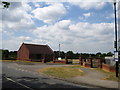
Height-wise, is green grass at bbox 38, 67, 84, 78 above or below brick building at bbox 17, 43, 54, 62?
below

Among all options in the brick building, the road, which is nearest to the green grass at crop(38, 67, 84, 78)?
the road

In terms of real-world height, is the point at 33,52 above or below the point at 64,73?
above

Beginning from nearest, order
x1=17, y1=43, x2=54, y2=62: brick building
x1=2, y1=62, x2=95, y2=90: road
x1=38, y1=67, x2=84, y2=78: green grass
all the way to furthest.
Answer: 1. x1=2, y1=62, x2=95, y2=90: road
2. x1=38, y1=67, x2=84, y2=78: green grass
3. x1=17, y1=43, x2=54, y2=62: brick building

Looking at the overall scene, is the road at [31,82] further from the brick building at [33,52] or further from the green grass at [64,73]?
the brick building at [33,52]

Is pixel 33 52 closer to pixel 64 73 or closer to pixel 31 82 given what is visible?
pixel 64 73

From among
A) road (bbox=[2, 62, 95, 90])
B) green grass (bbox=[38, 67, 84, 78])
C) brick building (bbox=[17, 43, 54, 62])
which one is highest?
A: brick building (bbox=[17, 43, 54, 62])

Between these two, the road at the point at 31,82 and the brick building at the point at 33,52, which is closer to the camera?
the road at the point at 31,82

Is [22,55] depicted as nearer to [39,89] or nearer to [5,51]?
[5,51]

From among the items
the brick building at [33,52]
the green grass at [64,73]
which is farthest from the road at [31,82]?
the brick building at [33,52]

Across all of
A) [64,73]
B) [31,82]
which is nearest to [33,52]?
[64,73]

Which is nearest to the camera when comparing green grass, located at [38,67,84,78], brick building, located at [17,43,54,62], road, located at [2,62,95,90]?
road, located at [2,62,95,90]

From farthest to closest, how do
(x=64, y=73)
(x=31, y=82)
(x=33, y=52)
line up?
1. (x=33, y=52)
2. (x=64, y=73)
3. (x=31, y=82)

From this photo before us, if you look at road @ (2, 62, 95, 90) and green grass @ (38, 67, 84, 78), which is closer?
road @ (2, 62, 95, 90)

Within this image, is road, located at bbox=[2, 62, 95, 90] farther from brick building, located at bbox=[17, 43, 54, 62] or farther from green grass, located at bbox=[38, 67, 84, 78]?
brick building, located at bbox=[17, 43, 54, 62]
